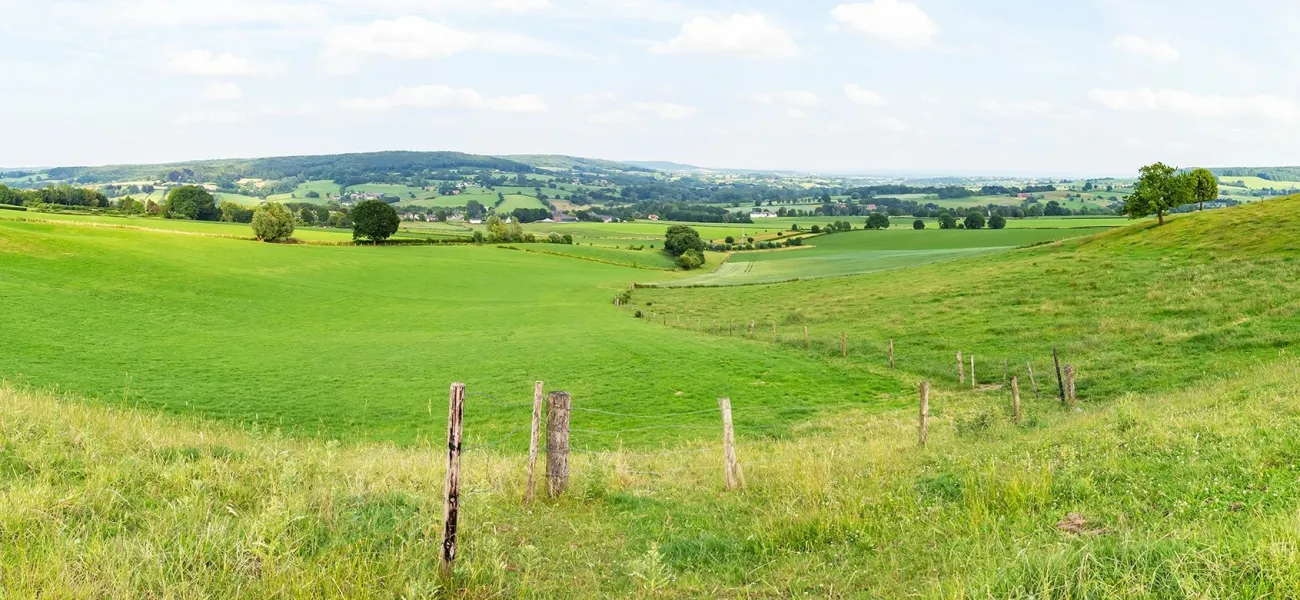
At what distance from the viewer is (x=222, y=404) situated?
2308 cm

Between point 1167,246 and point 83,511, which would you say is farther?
point 1167,246

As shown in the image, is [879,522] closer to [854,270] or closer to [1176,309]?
[1176,309]

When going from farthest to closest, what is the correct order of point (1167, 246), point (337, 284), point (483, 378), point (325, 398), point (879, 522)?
point (337, 284) < point (1167, 246) < point (483, 378) < point (325, 398) < point (879, 522)

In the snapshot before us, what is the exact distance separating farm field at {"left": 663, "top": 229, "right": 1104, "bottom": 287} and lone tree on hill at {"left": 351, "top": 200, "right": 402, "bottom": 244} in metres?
44.8

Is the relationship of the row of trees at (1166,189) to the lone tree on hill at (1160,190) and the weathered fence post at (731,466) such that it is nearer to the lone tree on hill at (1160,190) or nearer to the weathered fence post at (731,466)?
the lone tree on hill at (1160,190)

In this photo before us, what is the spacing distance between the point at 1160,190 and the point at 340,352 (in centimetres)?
6457

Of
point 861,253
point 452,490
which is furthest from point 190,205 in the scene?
point 452,490

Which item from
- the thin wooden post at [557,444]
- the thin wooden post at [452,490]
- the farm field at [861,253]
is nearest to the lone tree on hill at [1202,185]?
the farm field at [861,253]

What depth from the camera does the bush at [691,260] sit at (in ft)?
345

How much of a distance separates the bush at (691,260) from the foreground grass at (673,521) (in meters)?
94.2

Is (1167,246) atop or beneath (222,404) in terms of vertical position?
atop

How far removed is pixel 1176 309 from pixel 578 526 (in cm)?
3385

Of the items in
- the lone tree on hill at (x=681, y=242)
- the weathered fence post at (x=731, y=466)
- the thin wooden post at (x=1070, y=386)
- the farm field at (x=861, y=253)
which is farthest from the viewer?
the lone tree on hill at (x=681, y=242)

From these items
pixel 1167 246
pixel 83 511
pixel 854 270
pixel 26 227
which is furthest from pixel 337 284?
pixel 1167 246
